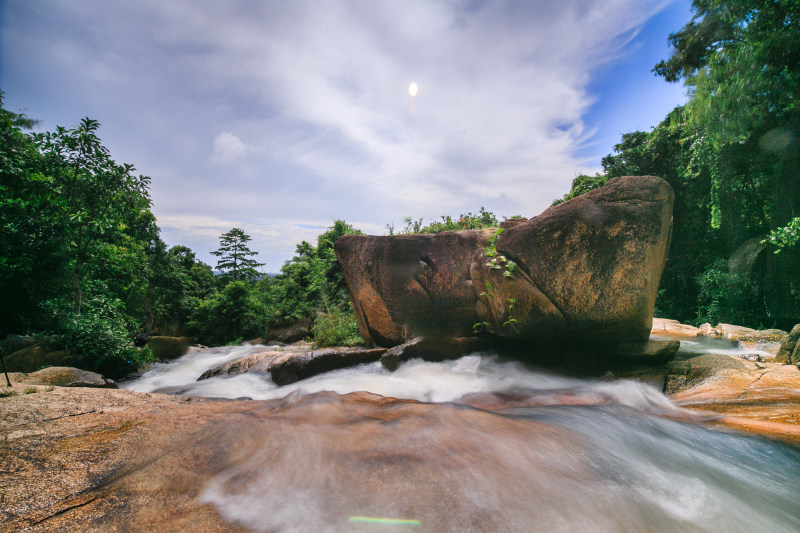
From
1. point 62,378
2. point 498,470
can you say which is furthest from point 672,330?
point 62,378

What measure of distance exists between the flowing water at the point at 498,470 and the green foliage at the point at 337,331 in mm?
5997

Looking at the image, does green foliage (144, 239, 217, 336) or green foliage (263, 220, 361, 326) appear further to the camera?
green foliage (144, 239, 217, 336)

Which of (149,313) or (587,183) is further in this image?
(149,313)

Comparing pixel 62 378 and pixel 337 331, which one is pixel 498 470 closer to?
pixel 62 378

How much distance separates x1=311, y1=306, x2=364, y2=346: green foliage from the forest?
54 mm

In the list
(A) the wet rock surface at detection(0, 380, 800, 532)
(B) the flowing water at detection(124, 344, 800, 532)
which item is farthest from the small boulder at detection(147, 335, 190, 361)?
(B) the flowing water at detection(124, 344, 800, 532)

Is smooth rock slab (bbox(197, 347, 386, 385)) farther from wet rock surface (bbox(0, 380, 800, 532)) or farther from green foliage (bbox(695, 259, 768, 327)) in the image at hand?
green foliage (bbox(695, 259, 768, 327))

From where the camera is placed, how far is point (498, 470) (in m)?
2.35

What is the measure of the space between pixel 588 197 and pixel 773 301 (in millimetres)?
14144

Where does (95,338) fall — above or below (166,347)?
above

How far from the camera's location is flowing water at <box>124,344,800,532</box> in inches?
71.1

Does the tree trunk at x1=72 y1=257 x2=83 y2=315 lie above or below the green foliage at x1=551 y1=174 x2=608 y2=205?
below

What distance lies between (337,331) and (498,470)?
828cm

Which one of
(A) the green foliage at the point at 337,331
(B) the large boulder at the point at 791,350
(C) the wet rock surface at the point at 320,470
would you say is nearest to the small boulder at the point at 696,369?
(B) the large boulder at the point at 791,350
